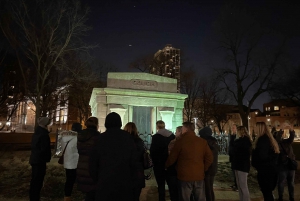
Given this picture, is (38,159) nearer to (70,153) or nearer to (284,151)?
(70,153)

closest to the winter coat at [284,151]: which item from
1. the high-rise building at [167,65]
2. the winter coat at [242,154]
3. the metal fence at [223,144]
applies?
the winter coat at [242,154]

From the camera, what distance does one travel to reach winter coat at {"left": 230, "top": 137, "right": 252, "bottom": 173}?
18.0 ft

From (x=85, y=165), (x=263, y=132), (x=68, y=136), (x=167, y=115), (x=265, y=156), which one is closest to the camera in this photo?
(x=85, y=165)

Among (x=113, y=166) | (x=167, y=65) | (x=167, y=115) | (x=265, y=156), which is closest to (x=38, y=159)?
(x=113, y=166)

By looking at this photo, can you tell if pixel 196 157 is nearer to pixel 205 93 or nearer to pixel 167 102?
pixel 167 102

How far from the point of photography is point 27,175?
9.21m

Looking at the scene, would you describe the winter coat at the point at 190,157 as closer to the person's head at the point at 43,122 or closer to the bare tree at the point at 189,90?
the person's head at the point at 43,122

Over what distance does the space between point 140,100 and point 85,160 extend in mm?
9035

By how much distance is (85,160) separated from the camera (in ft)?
13.3

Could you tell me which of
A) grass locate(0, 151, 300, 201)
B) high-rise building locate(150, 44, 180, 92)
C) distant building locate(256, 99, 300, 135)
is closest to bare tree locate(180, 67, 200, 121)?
high-rise building locate(150, 44, 180, 92)

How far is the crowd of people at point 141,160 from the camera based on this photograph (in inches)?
123

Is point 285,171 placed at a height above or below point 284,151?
below

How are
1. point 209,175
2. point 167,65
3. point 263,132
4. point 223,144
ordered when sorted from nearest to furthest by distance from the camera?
point 263,132 < point 209,175 < point 223,144 < point 167,65

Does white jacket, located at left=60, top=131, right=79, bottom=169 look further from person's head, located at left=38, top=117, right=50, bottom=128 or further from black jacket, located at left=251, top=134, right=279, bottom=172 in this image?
black jacket, located at left=251, top=134, right=279, bottom=172
